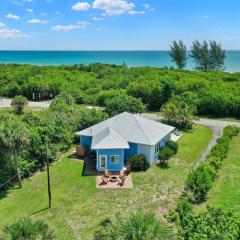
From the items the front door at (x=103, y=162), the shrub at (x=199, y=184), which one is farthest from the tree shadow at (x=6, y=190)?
the shrub at (x=199, y=184)

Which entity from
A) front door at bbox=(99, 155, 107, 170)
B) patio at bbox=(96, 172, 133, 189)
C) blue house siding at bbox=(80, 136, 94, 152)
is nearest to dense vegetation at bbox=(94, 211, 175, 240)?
patio at bbox=(96, 172, 133, 189)

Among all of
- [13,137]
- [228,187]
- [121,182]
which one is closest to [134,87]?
[121,182]

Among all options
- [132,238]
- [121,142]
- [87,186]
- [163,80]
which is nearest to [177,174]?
[121,142]

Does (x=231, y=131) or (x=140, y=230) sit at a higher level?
(x=140, y=230)

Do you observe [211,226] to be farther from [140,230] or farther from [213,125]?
[213,125]

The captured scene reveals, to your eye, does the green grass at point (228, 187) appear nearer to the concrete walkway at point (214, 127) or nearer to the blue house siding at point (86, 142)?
the concrete walkway at point (214, 127)

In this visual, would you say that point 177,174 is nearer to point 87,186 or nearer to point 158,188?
point 158,188
